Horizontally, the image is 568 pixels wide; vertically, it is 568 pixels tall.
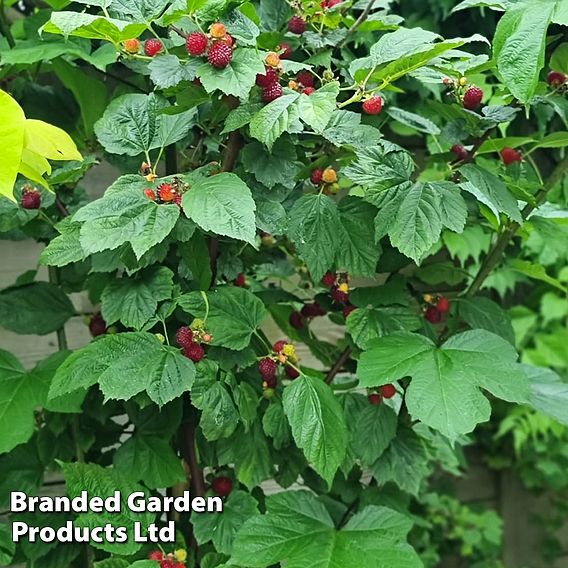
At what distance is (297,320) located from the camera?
99 cm

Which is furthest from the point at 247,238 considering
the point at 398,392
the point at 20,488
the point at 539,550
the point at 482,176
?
the point at 539,550

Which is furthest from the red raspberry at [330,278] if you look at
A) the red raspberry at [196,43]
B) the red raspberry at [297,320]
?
the red raspberry at [196,43]

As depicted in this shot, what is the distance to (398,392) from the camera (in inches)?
37.9

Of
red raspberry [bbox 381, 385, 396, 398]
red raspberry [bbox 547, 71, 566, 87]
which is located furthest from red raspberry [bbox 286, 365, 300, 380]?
red raspberry [bbox 547, 71, 566, 87]

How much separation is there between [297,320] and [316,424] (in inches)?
9.6

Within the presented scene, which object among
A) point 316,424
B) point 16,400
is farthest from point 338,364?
point 16,400

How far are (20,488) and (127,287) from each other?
0.34 m

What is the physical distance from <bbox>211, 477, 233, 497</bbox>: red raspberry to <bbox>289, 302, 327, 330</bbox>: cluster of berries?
0.73 feet

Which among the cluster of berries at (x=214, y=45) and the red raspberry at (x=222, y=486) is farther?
the red raspberry at (x=222, y=486)

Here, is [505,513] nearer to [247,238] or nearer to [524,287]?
[524,287]

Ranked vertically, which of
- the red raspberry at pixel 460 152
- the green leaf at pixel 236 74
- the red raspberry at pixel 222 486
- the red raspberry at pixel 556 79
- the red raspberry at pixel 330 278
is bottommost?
the red raspberry at pixel 222 486

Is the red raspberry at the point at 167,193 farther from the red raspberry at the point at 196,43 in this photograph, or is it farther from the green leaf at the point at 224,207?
the red raspberry at the point at 196,43

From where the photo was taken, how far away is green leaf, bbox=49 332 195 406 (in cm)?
71

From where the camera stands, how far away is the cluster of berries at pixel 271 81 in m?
0.73
